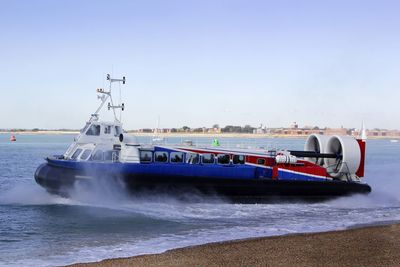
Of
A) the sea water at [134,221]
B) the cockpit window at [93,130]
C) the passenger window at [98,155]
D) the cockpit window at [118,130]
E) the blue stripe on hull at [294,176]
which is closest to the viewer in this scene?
the sea water at [134,221]

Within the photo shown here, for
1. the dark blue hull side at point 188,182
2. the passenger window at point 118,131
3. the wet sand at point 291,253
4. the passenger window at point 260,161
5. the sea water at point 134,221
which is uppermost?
the passenger window at point 118,131

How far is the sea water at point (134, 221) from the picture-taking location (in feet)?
32.9

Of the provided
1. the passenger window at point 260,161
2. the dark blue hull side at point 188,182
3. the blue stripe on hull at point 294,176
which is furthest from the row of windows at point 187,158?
the blue stripe on hull at point 294,176

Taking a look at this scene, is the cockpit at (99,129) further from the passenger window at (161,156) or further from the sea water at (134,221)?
the sea water at (134,221)

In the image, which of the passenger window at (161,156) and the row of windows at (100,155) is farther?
the passenger window at (161,156)

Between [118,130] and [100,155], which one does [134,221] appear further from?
[118,130]

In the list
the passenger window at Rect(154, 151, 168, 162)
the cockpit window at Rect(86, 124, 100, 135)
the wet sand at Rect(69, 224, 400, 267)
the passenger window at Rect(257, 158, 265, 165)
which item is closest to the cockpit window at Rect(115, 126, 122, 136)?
the cockpit window at Rect(86, 124, 100, 135)

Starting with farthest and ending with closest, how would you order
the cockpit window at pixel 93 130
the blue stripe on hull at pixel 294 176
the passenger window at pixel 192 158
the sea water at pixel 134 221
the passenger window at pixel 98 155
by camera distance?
the blue stripe on hull at pixel 294 176 → the cockpit window at pixel 93 130 → the passenger window at pixel 192 158 → the passenger window at pixel 98 155 → the sea water at pixel 134 221

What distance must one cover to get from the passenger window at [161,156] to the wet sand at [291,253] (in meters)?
6.15

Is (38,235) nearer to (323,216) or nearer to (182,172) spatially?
(182,172)

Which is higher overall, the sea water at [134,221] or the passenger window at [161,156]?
the passenger window at [161,156]

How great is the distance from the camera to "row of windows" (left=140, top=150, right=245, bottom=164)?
16.0 meters

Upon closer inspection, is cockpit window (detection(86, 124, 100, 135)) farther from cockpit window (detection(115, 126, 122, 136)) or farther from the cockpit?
cockpit window (detection(115, 126, 122, 136))

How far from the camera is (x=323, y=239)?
10492mm
